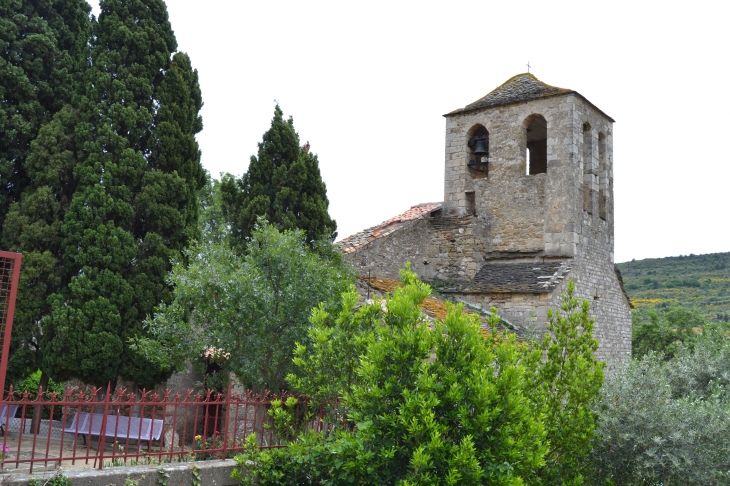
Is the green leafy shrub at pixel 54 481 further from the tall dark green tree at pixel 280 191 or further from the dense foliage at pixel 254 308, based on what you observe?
the tall dark green tree at pixel 280 191

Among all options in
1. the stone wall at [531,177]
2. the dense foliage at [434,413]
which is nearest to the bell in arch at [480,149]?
the stone wall at [531,177]

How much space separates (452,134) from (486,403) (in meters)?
11.5

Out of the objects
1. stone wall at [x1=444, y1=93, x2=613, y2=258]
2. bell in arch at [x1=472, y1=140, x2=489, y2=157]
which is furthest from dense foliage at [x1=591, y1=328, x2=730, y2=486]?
bell in arch at [x1=472, y1=140, x2=489, y2=157]

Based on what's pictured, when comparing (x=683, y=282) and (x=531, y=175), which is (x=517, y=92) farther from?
(x=683, y=282)

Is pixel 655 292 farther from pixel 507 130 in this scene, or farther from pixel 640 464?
pixel 640 464

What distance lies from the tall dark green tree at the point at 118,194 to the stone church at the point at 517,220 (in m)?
3.95

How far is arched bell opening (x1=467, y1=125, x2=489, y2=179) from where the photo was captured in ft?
49.9

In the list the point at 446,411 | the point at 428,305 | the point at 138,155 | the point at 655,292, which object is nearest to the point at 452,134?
the point at 428,305

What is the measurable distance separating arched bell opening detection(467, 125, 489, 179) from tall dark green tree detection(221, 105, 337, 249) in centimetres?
476

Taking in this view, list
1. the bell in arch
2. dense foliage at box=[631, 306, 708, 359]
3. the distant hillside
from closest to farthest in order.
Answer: the bell in arch → dense foliage at box=[631, 306, 708, 359] → the distant hillside

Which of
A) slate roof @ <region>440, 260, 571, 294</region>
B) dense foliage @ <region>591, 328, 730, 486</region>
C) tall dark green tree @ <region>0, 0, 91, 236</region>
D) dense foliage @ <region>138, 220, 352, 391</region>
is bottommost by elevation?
dense foliage @ <region>591, 328, 730, 486</region>

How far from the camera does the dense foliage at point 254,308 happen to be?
8203mm

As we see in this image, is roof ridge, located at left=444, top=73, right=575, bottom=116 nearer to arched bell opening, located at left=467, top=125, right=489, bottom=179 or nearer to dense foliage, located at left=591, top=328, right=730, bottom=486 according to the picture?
arched bell opening, located at left=467, top=125, right=489, bottom=179

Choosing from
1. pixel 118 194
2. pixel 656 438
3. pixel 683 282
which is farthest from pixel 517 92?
pixel 683 282
